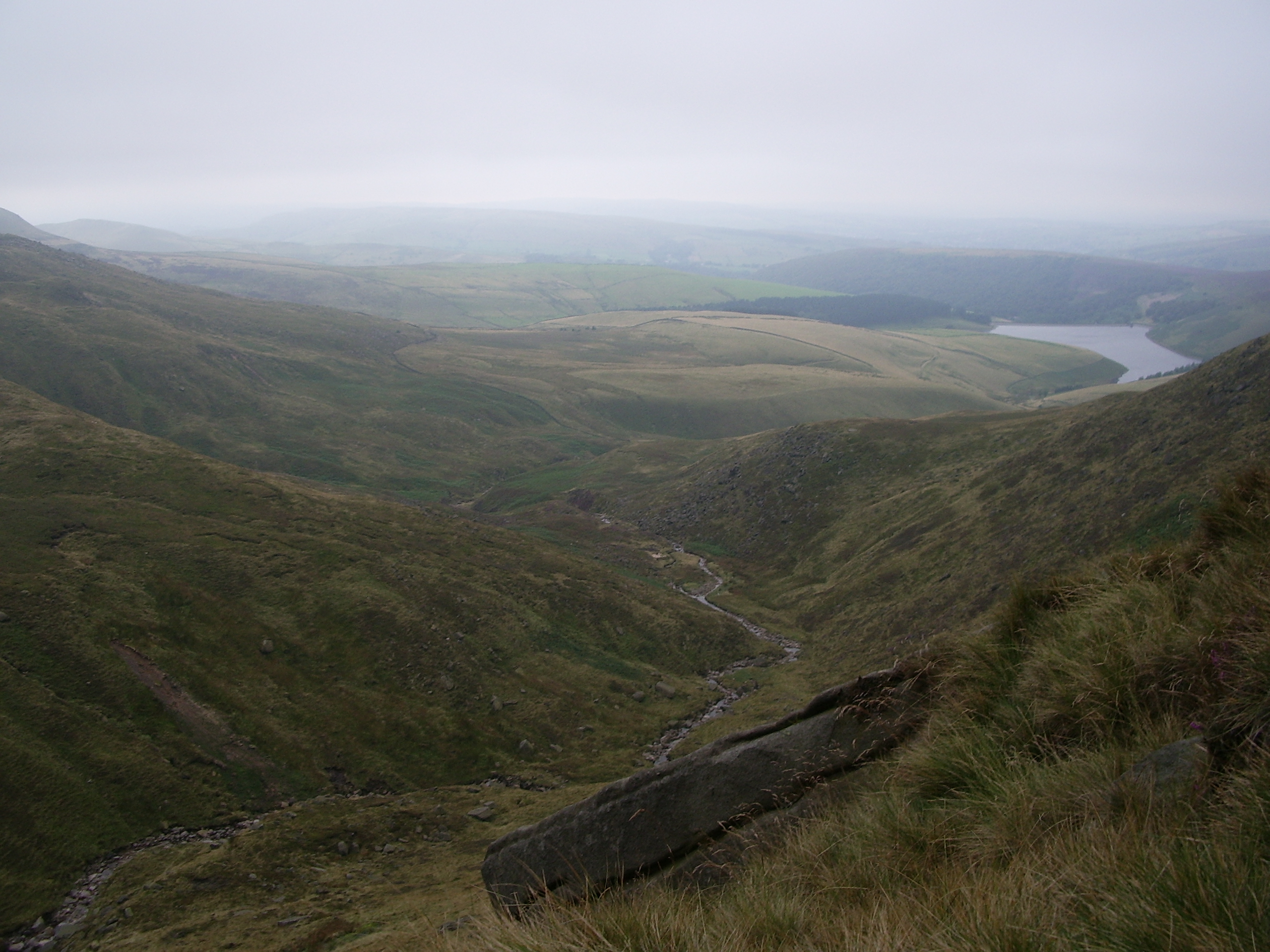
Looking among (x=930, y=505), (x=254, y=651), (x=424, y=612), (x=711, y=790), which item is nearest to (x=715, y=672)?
(x=424, y=612)

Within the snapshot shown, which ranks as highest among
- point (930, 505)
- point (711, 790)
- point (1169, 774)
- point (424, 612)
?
point (1169, 774)

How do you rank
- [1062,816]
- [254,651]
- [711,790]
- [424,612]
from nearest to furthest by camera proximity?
1. [1062,816]
2. [711,790]
3. [254,651]
4. [424,612]

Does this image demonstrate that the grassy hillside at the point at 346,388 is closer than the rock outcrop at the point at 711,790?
No

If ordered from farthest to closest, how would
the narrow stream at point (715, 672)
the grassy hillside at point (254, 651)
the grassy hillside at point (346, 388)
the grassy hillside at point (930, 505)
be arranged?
the grassy hillside at point (346, 388) → the grassy hillside at point (930, 505) → the narrow stream at point (715, 672) → the grassy hillside at point (254, 651)

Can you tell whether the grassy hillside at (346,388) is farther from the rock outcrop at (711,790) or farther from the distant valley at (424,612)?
the rock outcrop at (711,790)

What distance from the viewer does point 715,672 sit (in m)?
48.8

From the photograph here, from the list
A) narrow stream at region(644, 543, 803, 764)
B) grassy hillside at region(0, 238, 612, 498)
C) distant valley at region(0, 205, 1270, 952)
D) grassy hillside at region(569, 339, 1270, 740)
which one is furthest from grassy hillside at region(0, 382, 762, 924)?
grassy hillside at region(0, 238, 612, 498)

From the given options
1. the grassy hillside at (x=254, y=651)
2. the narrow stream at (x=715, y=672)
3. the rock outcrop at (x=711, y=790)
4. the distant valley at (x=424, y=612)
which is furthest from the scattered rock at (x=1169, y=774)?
the grassy hillside at (x=254, y=651)

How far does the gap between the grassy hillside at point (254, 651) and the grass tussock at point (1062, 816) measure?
23.9 m

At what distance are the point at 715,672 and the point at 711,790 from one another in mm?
40331

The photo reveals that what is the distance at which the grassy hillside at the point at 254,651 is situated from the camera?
25812mm

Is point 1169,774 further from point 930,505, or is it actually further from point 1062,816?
point 930,505

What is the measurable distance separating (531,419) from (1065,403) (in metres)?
128

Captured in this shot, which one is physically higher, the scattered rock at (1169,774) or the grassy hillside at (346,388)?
the scattered rock at (1169,774)
